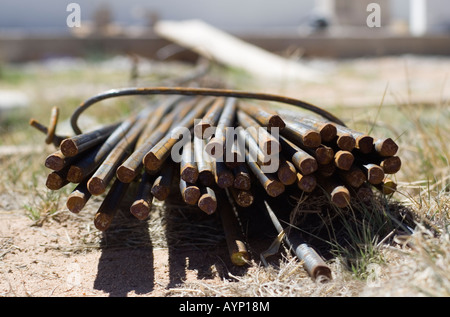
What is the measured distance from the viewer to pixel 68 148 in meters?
2.22

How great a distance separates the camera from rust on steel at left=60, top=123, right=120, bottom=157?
2215 millimetres

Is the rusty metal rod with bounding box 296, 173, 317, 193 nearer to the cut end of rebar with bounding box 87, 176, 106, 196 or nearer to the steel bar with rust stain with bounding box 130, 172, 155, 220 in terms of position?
the steel bar with rust stain with bounding box 130, 172, 155, 220

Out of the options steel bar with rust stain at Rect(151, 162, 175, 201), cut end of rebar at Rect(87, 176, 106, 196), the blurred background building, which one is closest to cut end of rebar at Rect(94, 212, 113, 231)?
cut end of rebar at Rect(87, 176, 106, 196)

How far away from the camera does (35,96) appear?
603 cm

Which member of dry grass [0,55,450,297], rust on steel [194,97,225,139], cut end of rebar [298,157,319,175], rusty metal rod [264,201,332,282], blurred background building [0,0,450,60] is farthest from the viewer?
blurred background building [0,0,450,60]

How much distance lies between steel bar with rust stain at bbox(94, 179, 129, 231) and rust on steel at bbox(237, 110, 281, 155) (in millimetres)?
646

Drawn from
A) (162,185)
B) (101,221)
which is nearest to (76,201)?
(101,221)

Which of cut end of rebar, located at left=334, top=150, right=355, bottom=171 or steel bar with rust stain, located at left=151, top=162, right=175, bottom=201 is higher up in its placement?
cut end of rebar, located at left=334, top=150, right=355, bottom=171

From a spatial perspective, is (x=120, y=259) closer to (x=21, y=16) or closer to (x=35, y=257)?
(x=35, y=257)

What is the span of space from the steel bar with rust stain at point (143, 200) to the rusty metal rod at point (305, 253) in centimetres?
55

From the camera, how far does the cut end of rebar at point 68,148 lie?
86.9 inches

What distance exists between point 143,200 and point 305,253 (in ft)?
2.32

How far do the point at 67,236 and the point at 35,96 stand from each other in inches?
155

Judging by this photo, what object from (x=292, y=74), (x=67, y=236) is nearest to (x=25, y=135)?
(x=67, y=236)
